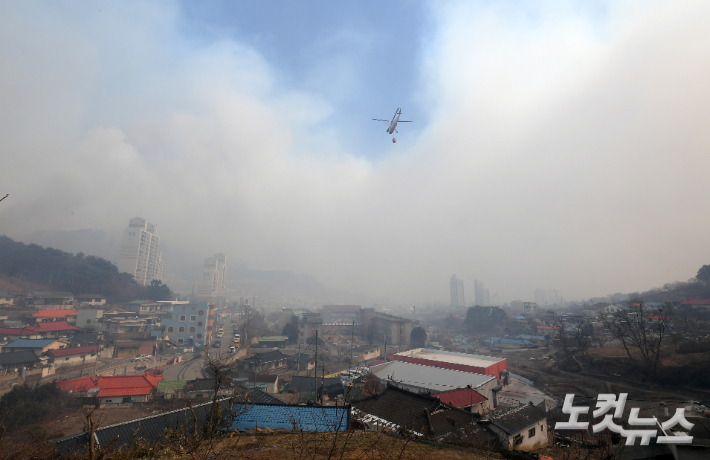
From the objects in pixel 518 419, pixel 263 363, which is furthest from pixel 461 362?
pixel 518 419

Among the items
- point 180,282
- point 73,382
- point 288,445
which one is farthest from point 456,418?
point 180,282

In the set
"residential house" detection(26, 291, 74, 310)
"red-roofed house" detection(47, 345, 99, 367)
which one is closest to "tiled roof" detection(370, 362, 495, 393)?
"red-roofed house" detection(47, 345, 99, 367)

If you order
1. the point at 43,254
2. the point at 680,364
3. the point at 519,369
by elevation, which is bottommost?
the point at 519,369

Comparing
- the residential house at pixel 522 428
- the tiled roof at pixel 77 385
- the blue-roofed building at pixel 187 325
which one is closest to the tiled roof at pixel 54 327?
the blue-roofed building at pixel 187 325

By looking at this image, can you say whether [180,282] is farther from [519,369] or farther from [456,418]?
[456,418]

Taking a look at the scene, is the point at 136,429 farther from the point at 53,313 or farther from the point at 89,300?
the point at 89,300
